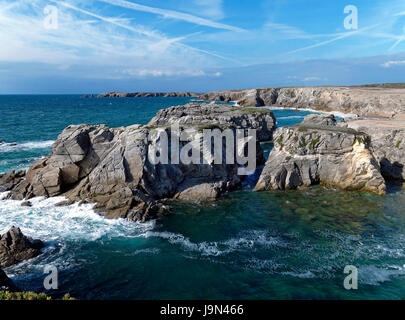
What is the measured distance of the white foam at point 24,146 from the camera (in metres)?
57.0

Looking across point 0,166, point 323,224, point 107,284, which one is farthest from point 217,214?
point 0,166

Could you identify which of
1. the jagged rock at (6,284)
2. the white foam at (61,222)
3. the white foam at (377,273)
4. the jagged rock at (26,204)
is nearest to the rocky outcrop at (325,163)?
the white foam at (377,273)

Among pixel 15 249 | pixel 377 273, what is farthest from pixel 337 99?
pixel 15 249

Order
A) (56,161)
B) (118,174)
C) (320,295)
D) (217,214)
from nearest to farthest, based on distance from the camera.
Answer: (320,295) < (217,214) < (118,174) < (56,161)

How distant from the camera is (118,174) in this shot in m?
30.0

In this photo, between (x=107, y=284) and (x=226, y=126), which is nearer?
(x=107, y=284)

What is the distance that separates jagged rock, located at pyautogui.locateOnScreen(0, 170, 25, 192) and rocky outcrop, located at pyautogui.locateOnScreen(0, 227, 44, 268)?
1608 centimetres

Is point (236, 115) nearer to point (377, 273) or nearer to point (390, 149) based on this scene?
point (390, 149)

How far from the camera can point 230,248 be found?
21.8 meters

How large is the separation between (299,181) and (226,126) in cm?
1238

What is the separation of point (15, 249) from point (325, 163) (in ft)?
110

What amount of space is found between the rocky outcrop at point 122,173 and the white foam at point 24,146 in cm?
2871

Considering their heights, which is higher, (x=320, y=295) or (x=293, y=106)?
(x=293, y=106)

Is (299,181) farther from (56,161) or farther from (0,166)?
(0,166)
